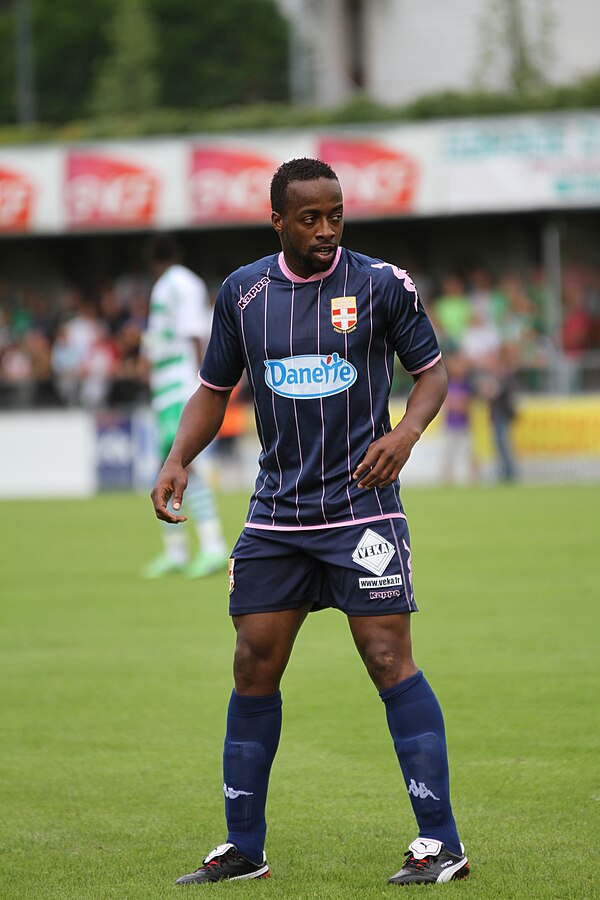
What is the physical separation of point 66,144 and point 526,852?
2182 cm

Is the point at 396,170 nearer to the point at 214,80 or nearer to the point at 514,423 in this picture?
the point at 514,423

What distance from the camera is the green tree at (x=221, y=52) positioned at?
117ft

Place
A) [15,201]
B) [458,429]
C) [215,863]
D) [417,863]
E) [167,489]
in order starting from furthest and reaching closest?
[15,201] < [458,429] < [167,489] < [215,863] < [417,863]

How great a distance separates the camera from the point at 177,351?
11492 mm

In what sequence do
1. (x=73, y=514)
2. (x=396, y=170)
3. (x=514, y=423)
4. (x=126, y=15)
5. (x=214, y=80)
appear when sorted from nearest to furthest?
1. (x=73, y=514)
2. (x=514, y=423)
3. (x=396, y=170)
4. (x=214, y=80)
5. (x=126, y=15)

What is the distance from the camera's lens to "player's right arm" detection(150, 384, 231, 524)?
479 cm

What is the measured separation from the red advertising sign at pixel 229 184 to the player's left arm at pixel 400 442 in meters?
19.9

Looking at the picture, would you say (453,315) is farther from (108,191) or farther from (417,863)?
(417,863)

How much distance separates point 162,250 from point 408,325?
7.08 metres

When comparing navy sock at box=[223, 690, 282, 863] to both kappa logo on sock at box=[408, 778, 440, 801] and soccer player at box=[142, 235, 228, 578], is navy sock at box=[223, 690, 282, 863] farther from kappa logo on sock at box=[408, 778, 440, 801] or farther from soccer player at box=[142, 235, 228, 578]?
soccer player at box=[142, 235, 228, 578]

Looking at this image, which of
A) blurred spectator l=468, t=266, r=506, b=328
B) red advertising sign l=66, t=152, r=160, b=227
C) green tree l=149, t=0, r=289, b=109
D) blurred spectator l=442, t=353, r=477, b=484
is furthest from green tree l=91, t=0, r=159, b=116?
blurred spectator l=442, t=353, r=477, b=484

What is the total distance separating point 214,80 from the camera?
3725 cm

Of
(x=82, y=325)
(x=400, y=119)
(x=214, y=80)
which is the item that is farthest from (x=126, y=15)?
(x=82, y=325)

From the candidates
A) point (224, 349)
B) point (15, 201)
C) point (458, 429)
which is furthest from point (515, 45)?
point (224, 349)
